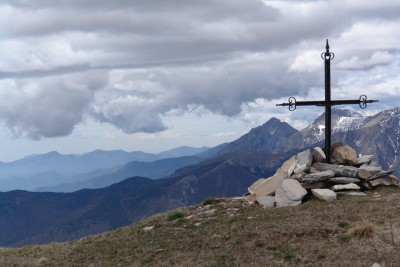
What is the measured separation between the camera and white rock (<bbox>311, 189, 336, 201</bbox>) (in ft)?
98.5

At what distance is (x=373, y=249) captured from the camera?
778 inches

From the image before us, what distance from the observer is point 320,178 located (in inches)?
1254

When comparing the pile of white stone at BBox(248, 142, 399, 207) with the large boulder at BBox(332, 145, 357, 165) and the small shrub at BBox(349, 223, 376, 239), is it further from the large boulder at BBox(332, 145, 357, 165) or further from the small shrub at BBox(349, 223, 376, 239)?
the small shrub at BBox(349, 223, 376, 239)

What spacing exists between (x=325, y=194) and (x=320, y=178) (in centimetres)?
179

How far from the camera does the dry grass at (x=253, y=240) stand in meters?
20.2

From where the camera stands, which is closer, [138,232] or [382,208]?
[382,208]

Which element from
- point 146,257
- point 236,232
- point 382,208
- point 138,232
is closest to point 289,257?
point 236,232

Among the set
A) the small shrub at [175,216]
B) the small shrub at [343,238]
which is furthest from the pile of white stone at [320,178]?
the small shrub at [343,238]

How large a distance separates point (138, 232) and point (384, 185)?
17.4 metres

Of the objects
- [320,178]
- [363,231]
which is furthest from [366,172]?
[363,231]

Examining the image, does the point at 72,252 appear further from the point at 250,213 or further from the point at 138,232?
the point at 250,213

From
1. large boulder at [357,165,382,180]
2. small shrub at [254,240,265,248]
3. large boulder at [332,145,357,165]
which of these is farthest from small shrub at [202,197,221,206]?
small shrub at [254,240,265,248]

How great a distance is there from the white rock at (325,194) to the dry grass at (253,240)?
52 cm

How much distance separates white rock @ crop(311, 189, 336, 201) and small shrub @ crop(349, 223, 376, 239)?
8.08 meters
